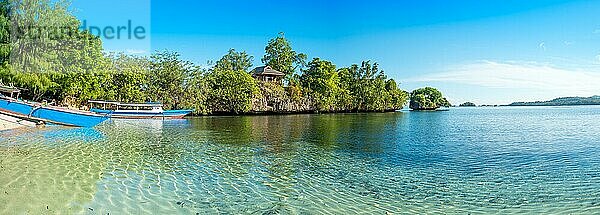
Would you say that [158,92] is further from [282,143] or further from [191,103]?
[282,143]

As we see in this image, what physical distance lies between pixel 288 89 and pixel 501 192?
53.6 m

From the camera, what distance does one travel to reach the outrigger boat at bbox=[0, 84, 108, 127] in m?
21.0

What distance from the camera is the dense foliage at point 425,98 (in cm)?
11886

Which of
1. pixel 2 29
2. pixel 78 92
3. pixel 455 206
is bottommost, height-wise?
pixel 455 206

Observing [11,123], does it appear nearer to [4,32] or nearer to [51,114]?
[51,114]

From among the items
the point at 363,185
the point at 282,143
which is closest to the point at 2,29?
the point at 282,143

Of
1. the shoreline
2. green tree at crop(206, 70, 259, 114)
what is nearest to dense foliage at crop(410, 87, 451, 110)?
green tree at crop(206, 70, 259, 114)

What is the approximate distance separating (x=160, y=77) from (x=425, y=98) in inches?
3699

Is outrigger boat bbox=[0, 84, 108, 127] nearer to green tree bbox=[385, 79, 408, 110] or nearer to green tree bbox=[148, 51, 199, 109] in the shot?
green tree bbox=[148, 51, 199, 109]

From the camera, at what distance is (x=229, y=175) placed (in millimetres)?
9672

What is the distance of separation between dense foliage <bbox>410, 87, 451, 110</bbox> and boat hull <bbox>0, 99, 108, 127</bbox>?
10621cm

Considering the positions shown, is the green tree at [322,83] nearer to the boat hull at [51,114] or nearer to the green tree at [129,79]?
the green tree at [129,79]

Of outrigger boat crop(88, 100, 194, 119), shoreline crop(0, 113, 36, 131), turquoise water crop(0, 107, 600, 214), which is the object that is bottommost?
turquoise water crop(0, 107, 600, 214)

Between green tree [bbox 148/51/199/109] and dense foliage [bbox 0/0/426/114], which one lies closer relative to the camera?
dense foliage [bbox 0/0/426/114]
